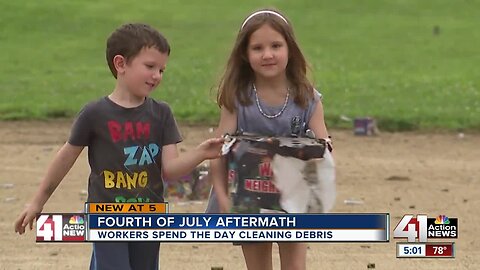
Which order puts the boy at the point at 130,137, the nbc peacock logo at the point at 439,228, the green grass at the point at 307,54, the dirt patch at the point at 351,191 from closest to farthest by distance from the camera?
the boy at the point at 130,137, the nbc peacock logo at the point at 439,228, the dirt patch at the point at 351,191, the green grass at the point at 307,54

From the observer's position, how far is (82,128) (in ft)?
16.9

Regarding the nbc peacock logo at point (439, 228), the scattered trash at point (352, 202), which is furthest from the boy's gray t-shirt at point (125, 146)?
the scattered trash at point (352, 202)

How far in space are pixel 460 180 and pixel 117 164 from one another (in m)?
6.59

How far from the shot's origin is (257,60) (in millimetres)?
5191

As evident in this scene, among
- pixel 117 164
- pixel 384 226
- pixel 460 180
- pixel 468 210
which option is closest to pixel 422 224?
pixel 384 226

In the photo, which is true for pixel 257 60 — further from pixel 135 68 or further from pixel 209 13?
pixel 209 13

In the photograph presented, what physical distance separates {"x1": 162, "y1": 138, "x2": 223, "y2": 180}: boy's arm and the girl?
16cm

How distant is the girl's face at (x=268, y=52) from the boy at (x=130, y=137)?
14.5 inches

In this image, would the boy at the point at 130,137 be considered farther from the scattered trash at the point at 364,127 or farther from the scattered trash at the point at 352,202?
the scattered trash at the point at 364,127

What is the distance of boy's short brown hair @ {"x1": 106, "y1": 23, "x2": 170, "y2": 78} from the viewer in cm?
511

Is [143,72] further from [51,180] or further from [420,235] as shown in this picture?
[420,235]

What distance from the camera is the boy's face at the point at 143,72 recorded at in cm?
509

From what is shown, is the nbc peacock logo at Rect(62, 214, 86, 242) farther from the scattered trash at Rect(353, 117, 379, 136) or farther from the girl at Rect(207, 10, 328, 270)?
the scattered trash at Rect(353, 117, 379, 136)

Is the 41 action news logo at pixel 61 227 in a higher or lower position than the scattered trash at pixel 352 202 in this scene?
lower
